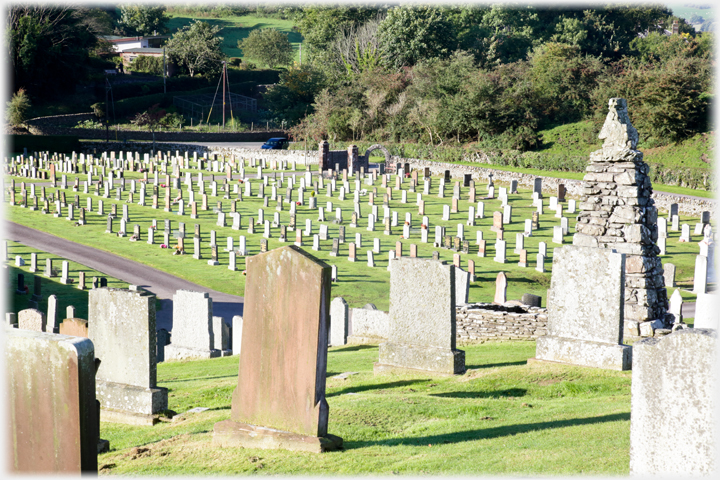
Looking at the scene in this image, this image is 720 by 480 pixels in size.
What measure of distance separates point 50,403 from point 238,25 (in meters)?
138

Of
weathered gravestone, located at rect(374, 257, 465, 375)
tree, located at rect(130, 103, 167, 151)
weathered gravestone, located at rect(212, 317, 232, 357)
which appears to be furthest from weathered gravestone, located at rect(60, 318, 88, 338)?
tree, located at rect(130, 103, 167, 151)

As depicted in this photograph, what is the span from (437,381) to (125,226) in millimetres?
24314

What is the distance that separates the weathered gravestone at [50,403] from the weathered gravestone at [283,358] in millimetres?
2229

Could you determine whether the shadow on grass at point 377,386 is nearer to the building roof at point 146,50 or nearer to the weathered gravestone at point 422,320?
the weathered gravestone at point 422,320

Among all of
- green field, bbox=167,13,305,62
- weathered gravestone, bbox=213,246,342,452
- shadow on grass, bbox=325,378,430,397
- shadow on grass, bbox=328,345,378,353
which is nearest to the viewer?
weathered gravestone, bbox=213,246,342,452

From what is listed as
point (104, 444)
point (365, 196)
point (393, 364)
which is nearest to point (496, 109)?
point (365, 196)

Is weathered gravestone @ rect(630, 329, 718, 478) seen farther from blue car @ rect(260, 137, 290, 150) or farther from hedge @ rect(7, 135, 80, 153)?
hedge @ rect(7, 135, 80, 153)

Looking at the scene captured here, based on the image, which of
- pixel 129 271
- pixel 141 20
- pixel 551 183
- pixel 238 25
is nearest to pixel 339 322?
pixel 129 271

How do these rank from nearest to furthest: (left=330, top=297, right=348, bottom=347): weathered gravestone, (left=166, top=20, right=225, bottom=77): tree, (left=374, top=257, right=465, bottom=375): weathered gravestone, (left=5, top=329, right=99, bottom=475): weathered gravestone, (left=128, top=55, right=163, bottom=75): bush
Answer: (left=5, top=329, right=99, bottom=475): weathered gravestone, (left=374, top=257, right=465, bottom=375): weathered gravestone, (left=330, top=297, right=348, bottom=347): weathered gravestone, (left=166, top=20, right=225, bottom=77): tree, (left=128, top=55, right=163, bottom=75): bush

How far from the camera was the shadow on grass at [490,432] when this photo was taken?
798cm

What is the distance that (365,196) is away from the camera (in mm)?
39969

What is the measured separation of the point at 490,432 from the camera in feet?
27.1

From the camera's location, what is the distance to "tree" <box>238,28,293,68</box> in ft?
367

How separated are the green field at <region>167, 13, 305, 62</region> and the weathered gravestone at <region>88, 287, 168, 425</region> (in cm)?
11850
